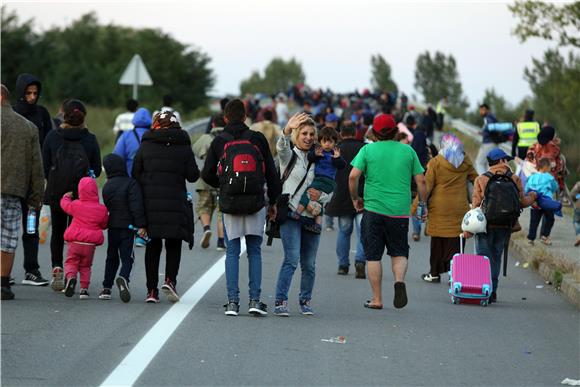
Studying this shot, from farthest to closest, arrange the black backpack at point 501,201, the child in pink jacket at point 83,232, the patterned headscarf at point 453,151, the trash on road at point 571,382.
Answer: the patterned headscarf at point 453,151 < the black backpack at point 501,201 < the child in pink jacket at point 83,232 < the trash on road at point 571,382

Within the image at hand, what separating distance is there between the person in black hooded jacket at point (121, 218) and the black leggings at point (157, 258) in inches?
8.8

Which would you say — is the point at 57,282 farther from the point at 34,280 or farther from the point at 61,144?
the point at 61,144

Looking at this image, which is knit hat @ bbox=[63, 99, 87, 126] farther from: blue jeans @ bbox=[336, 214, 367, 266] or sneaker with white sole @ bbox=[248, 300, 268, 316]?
blue jeans @ bbox=[336, 214, 367, 266]

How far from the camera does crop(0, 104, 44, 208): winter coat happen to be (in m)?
13.0

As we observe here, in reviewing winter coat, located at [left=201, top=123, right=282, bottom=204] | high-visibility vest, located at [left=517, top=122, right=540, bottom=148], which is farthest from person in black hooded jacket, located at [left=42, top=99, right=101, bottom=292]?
high-visibility vest, located at [left=517, top=122, right=540, bottom=148]

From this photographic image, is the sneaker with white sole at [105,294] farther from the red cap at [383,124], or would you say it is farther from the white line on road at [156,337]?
the red cap at [383,124]

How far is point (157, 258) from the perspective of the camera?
43.5 feet

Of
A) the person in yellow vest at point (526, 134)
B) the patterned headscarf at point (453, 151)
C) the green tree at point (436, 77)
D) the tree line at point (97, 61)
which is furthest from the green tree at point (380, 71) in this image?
the patterned headscarf at point (453, 151)

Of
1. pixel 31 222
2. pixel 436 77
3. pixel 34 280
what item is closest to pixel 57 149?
pixel 31 222

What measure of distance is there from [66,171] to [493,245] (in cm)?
435

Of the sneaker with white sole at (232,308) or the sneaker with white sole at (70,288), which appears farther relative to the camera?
the sneaker with white sole at (70,288)

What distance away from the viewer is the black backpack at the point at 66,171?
1370cm

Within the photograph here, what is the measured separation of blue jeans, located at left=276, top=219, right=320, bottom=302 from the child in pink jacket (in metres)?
1.79

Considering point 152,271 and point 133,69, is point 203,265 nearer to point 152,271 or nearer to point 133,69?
point 152,271
